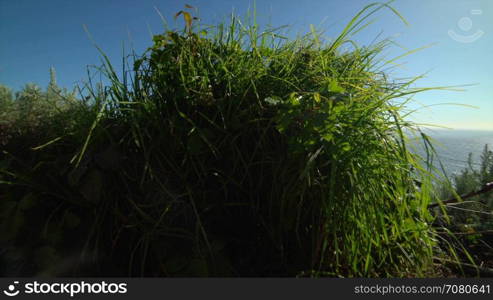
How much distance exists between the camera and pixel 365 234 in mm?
863

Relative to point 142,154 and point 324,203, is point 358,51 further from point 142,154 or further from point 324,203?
point 142,154

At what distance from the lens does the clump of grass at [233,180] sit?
33.2 inches

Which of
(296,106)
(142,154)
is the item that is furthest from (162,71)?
(296,106)

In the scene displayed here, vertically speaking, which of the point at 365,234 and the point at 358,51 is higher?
the point at 358,51

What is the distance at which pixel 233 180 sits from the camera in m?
0.95

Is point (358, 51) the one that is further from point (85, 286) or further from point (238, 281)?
point (85, 286)

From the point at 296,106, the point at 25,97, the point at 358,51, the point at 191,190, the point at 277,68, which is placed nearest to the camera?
the point at 296,106

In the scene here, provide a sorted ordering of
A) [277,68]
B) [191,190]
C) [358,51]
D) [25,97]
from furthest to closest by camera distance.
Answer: [25,97] → [358,51] → [277,68] → [191,190]

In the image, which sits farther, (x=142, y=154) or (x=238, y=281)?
(x=142, y=154)

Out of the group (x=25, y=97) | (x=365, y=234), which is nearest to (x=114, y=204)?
(x=365, y=234)

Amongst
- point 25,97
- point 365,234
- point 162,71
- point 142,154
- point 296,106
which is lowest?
point 365,234

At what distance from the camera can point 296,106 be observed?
82cm

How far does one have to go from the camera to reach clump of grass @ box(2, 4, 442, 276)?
84 centimetres

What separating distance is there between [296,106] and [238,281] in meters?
0.63
